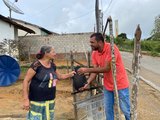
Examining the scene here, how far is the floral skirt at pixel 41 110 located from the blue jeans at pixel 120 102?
31.8 inches

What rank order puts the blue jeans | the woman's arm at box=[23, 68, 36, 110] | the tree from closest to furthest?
the woman's arm at box=[23, 68, 36, 110] < the blue jeans < the tree

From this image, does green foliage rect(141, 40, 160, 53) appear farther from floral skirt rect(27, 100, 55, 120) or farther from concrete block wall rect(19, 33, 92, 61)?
floral skirt rect(27, 100, 55, 120)

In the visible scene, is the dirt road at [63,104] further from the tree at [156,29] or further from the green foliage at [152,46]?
the tree at [156,29]

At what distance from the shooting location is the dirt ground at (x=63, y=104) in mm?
8139

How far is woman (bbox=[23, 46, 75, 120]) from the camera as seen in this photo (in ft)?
16.5

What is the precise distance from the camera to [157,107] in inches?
370

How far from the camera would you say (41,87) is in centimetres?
508

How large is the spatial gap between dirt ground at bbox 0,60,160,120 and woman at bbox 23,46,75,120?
2.71 meters

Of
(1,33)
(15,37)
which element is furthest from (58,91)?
(15,37)

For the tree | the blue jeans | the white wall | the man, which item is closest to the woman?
the man

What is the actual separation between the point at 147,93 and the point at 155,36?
4190 cm

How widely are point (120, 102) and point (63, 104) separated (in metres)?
4.79

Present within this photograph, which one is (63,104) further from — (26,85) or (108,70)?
(108,70)

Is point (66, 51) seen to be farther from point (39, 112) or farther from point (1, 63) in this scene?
point (39, 112)
